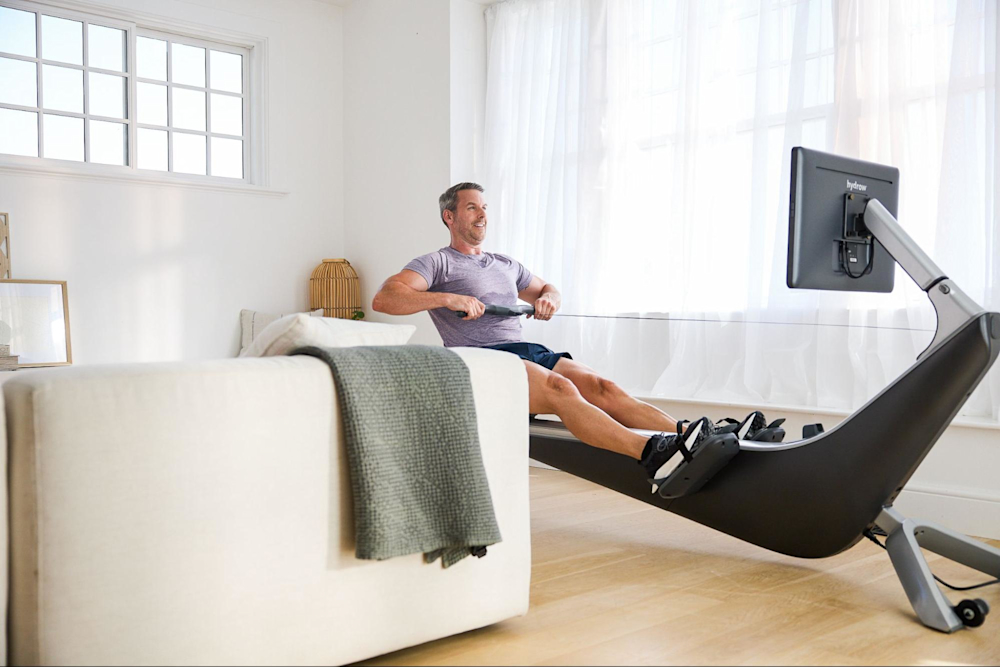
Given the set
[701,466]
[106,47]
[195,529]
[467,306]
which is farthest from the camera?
[106,47]

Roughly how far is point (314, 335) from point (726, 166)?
2.50 m

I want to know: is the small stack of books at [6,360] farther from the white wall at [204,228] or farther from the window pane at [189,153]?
the window pane at [189,153]

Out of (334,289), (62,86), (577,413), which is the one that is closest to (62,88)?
(62,86)

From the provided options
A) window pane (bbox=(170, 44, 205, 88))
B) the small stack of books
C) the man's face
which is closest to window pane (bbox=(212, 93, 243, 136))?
window pane (bbox=(170, 44, 205, 88))

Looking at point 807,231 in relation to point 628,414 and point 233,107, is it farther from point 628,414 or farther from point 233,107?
point 233,107

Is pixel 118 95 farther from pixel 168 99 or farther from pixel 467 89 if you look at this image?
pixel 467 89

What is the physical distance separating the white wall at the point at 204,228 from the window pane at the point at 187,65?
16 centimetres

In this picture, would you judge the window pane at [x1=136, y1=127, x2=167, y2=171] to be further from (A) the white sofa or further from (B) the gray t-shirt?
(A) the white sofa

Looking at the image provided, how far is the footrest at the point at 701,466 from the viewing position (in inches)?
96.5

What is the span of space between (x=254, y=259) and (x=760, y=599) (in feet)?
12.7

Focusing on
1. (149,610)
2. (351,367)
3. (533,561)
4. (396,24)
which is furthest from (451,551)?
(396,24)

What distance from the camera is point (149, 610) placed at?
1.56 metres

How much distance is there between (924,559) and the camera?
7.57ft

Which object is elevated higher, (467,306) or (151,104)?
(151,104)
